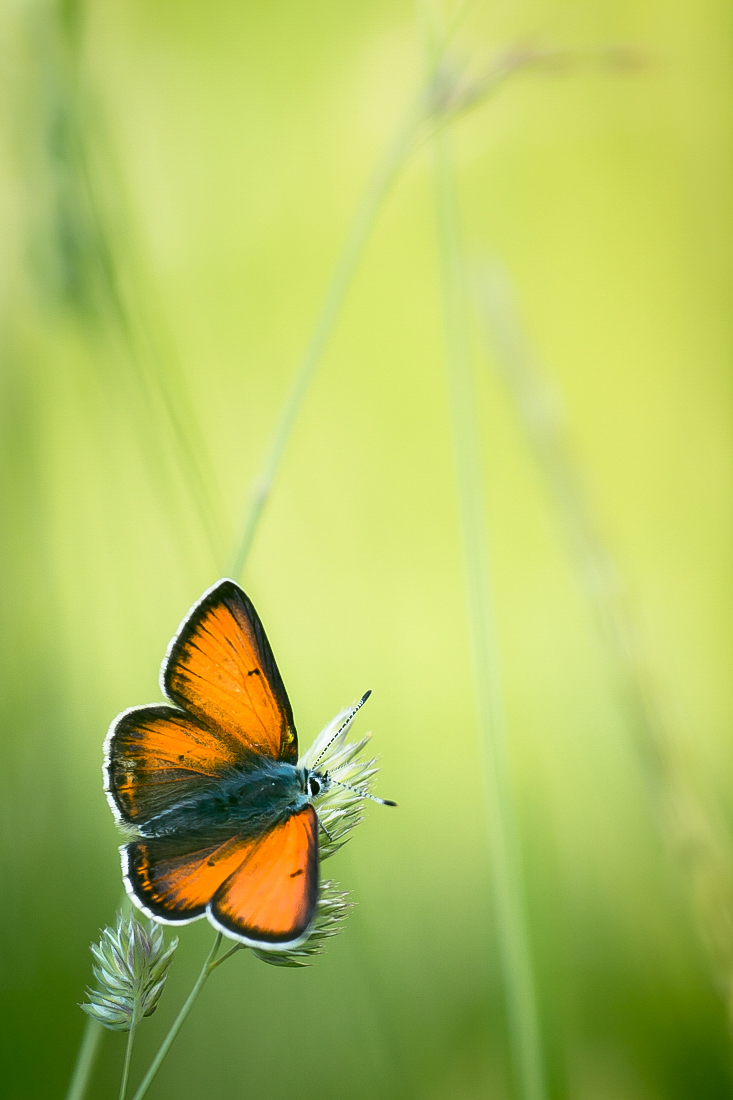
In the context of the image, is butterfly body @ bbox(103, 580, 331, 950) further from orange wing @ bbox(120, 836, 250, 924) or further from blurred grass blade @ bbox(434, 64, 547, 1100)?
blurred grass blade @ bbox(434, 64, 547, 1100)

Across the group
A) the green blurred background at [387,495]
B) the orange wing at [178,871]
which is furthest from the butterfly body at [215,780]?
the green blurred background at [387,495]

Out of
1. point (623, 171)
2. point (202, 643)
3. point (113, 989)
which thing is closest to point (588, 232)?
point (623, 171)

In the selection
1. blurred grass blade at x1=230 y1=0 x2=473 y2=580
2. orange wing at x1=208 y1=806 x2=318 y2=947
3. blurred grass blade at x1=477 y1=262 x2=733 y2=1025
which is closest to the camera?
orange wing at x1=208 y1=806 x2=318 y2=947

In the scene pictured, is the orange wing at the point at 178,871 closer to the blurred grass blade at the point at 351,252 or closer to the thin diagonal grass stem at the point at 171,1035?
the thin diagonal grass stem at the point at 171,1035

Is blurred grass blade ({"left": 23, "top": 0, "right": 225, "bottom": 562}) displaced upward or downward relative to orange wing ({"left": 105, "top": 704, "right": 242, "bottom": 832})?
upward

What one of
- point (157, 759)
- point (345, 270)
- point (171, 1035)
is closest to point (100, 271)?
point (345, 270)

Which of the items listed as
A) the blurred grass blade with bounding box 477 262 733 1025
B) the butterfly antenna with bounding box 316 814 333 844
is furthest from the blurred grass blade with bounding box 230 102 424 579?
the butterfly antenna with bounding box 316 814 333 844

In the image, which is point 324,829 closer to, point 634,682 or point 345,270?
point 634,682

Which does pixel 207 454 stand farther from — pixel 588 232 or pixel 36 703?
pixel 588 232
